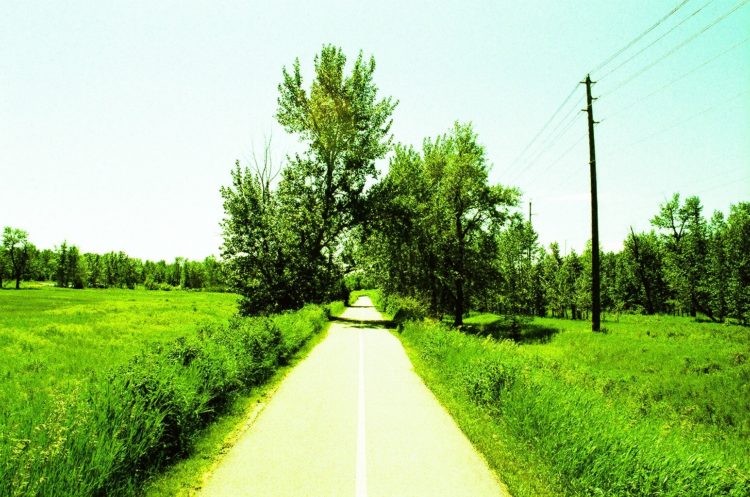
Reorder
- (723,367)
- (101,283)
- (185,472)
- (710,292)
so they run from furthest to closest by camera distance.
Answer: (101,283) < (710,292) < (723,367) < (185,472)

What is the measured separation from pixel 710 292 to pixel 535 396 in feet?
160

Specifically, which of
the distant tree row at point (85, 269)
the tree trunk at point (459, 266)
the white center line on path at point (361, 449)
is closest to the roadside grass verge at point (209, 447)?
the white center line on path at point (361, 449)

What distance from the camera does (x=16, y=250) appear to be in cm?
9044

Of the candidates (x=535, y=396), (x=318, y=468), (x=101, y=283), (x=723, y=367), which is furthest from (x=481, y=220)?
(x=101, y=283)

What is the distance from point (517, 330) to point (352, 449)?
25.0 m

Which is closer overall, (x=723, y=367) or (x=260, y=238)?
(x=723, y=367)

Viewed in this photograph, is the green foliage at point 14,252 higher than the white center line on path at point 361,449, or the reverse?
the green foliage at point 14,252

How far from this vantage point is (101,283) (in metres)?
115

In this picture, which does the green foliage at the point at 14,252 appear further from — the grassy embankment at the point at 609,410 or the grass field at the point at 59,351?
the grassy embankment at the point at 609,410

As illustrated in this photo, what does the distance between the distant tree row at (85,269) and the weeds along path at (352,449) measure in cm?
6854

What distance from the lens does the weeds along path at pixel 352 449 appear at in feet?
18.3

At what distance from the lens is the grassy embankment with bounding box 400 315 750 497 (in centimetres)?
507

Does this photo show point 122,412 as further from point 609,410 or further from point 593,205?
point 593,205

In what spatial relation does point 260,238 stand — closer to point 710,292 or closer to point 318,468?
point 318,468
